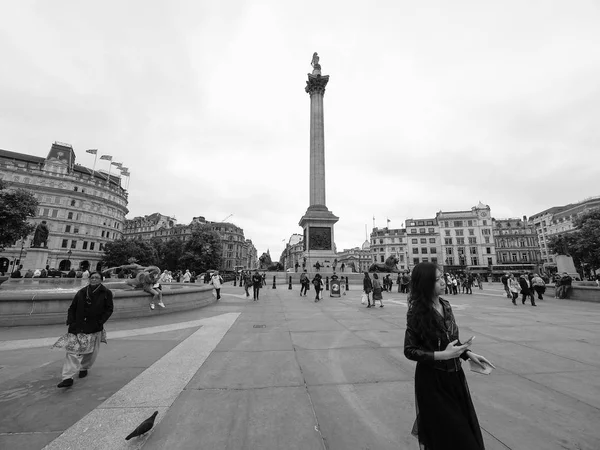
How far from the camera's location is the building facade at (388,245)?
315 ft

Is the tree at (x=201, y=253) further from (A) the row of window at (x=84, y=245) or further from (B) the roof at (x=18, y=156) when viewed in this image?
(B) the roof at (x=18, y=156)

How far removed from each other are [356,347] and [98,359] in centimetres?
568

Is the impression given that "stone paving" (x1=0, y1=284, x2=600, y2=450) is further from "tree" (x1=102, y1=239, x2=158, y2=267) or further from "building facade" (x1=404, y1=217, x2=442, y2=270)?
"building facade" (x1=404, y1=217, x2=442, y2=270)

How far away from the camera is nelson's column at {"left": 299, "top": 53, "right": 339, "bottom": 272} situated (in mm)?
35344

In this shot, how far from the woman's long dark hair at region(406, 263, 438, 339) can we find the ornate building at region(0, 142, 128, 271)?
250ft

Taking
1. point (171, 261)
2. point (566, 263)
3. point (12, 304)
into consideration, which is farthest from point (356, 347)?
point (171, 261)

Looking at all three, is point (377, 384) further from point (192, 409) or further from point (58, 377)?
point (58, 377)

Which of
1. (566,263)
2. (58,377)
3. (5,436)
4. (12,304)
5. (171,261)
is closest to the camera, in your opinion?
(5,436)

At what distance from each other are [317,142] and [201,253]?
40096 mm

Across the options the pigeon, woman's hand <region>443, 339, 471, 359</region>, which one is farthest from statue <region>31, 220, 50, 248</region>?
woman's hand <region>443, 339, 471, 359</region>

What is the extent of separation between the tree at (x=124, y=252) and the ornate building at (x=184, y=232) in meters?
33.1

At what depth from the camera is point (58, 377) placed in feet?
15.9

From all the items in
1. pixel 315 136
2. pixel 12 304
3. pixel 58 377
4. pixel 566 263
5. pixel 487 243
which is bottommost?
pixel 58 377

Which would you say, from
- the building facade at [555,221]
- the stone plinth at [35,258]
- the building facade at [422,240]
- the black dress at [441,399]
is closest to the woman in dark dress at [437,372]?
the black dress at [441,399]
